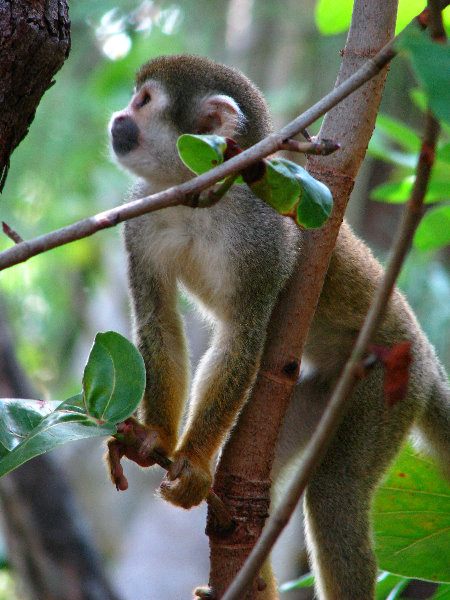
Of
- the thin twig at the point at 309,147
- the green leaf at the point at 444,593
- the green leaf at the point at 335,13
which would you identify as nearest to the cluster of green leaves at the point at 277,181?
the thin twig at the point at 309,147

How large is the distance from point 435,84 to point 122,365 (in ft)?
2.74

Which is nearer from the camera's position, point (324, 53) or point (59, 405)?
point (59, 405)

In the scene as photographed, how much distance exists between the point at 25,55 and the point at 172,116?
757 mm

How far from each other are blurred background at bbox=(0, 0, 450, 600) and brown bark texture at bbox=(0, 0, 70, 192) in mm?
3119

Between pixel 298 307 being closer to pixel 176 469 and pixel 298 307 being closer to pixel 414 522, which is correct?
pixel 176 469

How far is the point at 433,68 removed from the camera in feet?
2.60

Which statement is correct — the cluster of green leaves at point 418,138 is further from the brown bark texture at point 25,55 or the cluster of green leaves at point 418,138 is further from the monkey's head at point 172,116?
the brown bark texture at point 25,55

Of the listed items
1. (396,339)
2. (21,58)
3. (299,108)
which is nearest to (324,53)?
(299,108)

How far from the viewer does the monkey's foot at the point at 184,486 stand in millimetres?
1904

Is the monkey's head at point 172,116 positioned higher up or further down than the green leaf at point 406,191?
further down

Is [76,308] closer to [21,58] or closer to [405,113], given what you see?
[405,113]

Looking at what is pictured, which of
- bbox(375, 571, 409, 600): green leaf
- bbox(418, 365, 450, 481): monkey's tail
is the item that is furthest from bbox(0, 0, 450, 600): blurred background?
bbox(375, 571, 409, 600): green leaf

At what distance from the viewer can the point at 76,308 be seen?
7.85 m

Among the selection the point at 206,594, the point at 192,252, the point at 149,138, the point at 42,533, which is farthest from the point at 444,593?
the point at 42,533
